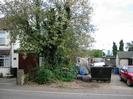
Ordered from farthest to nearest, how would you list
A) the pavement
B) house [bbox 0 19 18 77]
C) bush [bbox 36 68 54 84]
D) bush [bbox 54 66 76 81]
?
house [bbox 0 19 18 77] < bush [bbox 54 66 76 81] < bush [bbox 36 68 54 84] < the pavement

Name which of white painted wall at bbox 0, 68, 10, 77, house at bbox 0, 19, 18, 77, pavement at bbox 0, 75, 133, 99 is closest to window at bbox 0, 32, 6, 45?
house at bbox 0, 19, 18, 77

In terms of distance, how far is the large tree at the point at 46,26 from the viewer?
29938mm

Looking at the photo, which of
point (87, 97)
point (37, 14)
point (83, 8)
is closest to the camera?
point (87, 97)

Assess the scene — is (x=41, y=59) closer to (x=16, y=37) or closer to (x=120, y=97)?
(x=16, y=37)

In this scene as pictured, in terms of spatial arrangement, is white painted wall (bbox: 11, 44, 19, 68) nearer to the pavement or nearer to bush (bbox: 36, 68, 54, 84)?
bush (bbox: 36, 68, 54, 84)

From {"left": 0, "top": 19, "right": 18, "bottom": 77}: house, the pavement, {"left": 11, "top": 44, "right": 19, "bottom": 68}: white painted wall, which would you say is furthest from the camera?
{"left": 11, "top": 44, "right": 19, "bottom": 68}: white painted wall

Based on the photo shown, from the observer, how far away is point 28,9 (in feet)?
98.0

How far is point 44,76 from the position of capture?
96.9ft

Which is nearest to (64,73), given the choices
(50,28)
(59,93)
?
(50,28)

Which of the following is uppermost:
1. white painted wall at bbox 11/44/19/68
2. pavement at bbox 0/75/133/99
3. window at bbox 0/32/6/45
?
window at bbox 0/32/6/45

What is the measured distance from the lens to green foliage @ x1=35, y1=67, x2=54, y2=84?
29.6 meters

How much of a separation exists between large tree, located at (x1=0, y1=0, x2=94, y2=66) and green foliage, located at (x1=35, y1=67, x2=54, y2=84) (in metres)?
1.96

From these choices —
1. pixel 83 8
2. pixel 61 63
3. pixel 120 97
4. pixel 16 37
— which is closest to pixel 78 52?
pixel 61 63

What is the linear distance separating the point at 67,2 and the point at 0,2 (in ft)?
20.9
